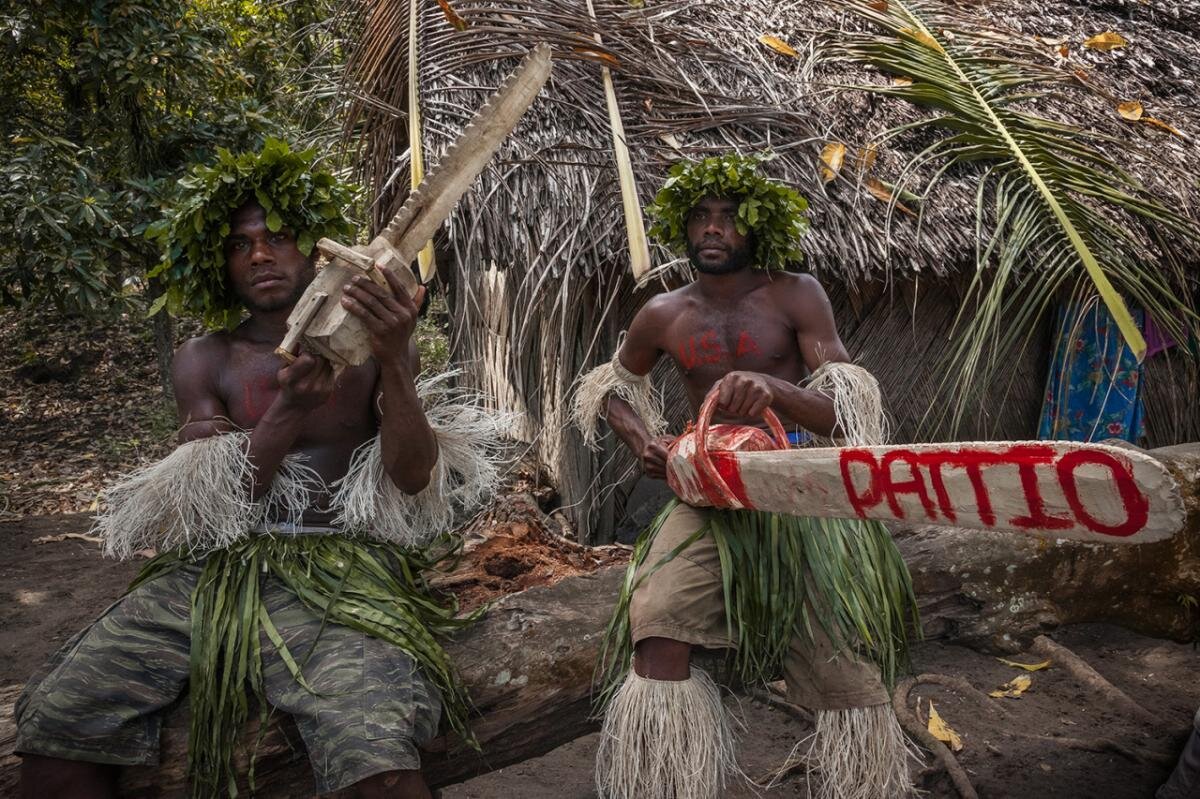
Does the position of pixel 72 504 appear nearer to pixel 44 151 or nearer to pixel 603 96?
pixel 44 151

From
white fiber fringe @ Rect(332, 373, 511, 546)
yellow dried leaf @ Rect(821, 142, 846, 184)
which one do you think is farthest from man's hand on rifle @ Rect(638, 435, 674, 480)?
yellow dried leaf @ Rect(821, 142, 846, 184)

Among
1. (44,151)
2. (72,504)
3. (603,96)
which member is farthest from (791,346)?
(72,504)

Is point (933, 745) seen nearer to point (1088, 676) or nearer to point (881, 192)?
point (1088, 676)

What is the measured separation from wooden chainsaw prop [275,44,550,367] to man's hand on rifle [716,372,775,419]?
797mm

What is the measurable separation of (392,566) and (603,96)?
2973 mm

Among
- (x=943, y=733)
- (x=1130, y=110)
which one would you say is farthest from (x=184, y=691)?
(x=1130, y=110)

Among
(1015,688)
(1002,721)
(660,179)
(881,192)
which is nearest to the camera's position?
(1002,721)

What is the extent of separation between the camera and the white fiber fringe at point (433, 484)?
2.52m

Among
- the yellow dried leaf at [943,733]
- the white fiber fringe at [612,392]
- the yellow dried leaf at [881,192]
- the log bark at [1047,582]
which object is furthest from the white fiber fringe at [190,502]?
the yellow dried leaf at [881,192]

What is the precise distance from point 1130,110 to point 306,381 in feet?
17.4

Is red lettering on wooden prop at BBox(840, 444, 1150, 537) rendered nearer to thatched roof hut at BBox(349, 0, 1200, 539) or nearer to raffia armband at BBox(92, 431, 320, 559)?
raffia armband at BBox(92, 431, 320, 559)

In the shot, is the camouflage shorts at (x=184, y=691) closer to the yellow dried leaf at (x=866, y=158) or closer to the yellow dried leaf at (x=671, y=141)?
the yellow dried leaf at (x=671, y=141)

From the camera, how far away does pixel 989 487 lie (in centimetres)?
152

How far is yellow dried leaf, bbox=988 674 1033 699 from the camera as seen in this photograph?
3922mm
